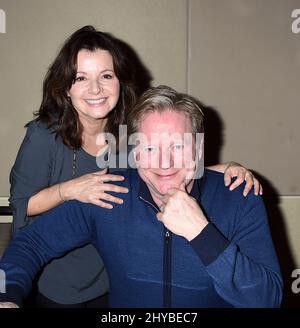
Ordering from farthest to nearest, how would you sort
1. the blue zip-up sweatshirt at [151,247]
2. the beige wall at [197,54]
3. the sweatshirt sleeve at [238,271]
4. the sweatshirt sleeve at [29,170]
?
the beige wall at [197,54], the sweatshirt sleeve at [29,170], the blue zip-up sweatshirt at [151,247], the sweatshirt sleeve at [238,271]

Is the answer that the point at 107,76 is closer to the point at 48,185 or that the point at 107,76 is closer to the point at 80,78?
the point at 80,78

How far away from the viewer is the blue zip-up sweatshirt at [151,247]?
1.05 metres

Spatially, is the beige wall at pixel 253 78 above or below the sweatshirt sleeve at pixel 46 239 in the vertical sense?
above

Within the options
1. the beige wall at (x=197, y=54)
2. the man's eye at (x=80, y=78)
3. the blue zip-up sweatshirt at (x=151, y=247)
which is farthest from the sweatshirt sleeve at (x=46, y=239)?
the beige wall at (x=197, y=54)

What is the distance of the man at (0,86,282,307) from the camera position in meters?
1.11

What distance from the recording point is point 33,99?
2.26 m

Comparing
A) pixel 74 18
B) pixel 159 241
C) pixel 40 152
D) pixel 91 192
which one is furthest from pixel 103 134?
pixel 74 18

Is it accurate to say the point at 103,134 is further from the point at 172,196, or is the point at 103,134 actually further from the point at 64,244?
the point at 172,196

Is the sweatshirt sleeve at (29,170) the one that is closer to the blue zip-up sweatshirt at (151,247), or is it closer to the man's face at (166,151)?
the blue zip-up sweatshirt at (151,247)

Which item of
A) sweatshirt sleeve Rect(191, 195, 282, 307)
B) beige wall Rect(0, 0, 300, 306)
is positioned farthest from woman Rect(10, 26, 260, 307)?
beige wall Rect(0, 0, 300, 306)

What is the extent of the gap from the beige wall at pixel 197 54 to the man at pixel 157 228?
3.73 ft

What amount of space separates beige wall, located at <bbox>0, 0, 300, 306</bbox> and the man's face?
3.87 ft

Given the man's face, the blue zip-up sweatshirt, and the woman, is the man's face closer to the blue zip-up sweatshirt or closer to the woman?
the blue zip-up sweatshirt
